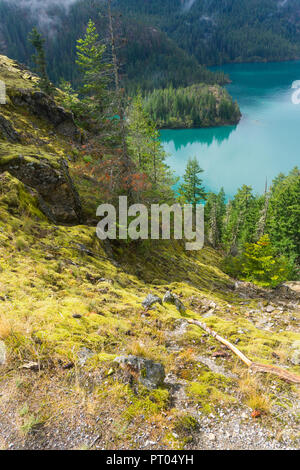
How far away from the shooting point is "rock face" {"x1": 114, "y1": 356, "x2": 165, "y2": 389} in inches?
161

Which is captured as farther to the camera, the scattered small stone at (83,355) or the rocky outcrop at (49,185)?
the rocky outcrop at (49,185)

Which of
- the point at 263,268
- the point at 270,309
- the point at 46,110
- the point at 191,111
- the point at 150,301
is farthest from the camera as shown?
the point at 191,111

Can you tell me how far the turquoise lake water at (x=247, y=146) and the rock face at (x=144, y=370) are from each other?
190 feet

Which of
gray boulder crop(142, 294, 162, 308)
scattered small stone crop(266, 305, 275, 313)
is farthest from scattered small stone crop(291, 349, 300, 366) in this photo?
scattered small stone crop(266, 305, 275, 313)

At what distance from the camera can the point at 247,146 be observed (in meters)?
83.2

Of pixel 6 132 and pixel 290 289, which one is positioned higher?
pixel 6 132

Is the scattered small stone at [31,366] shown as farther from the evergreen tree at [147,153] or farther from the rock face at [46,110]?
the rock face at [46,110]

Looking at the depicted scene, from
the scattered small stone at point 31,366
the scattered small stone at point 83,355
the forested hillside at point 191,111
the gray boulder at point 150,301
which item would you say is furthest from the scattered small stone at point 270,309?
the forested hillside at point 191,111

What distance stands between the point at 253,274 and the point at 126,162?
38.2 ft

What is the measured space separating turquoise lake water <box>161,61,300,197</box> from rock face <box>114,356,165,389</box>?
190 feet

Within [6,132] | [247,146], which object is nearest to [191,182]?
[6,132]

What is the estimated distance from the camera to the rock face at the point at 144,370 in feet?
13.4

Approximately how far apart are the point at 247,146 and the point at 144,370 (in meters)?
91.5

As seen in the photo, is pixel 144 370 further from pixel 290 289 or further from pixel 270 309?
pixel 290 289
